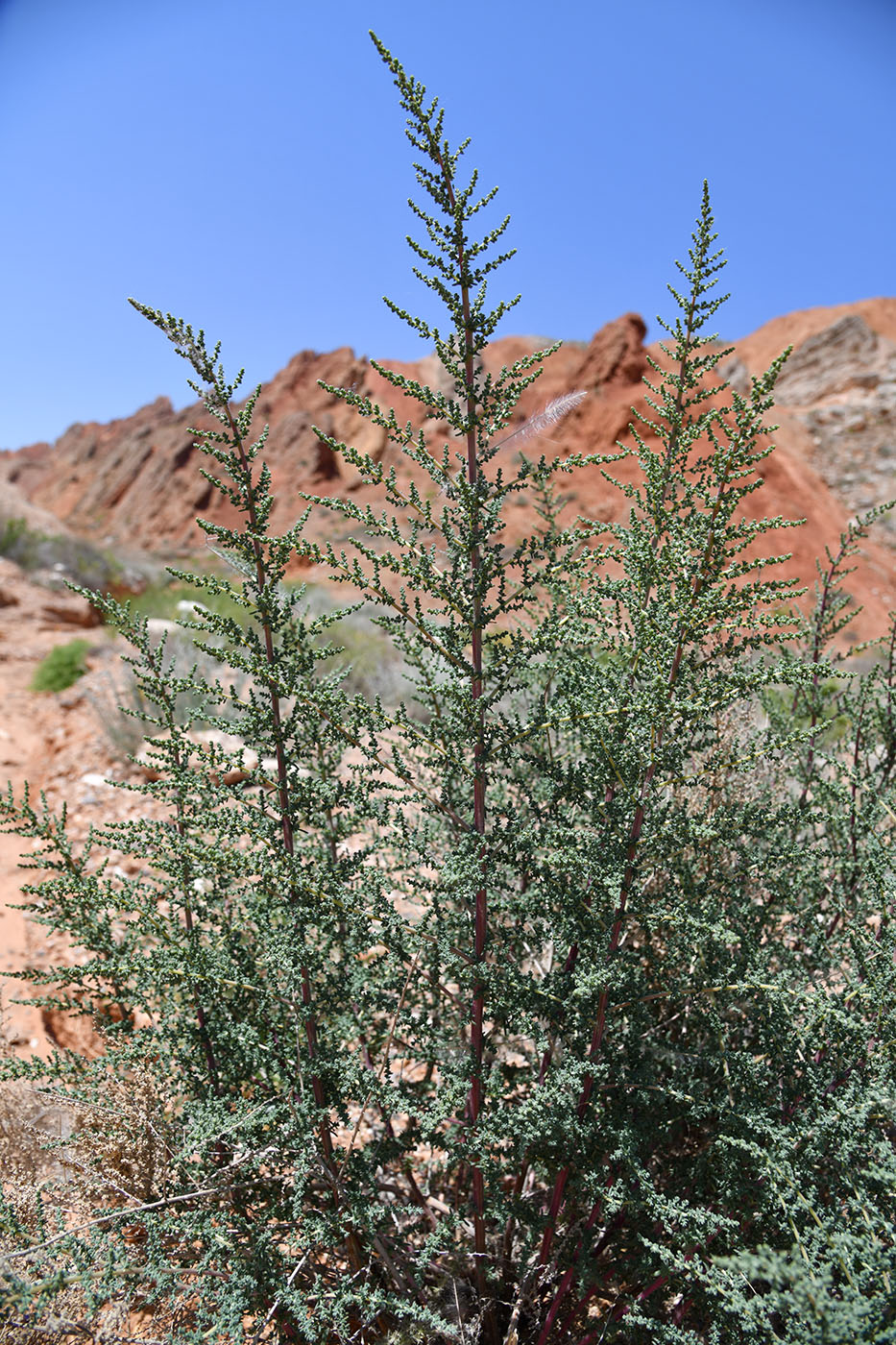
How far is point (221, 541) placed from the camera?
2090 millimetres

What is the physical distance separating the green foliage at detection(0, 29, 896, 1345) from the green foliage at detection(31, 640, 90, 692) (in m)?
7.57

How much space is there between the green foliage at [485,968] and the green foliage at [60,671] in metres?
7.57

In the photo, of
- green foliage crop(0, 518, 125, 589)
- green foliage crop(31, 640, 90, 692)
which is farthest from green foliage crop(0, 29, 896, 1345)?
green foliage crop(0, 518, 125, 589)

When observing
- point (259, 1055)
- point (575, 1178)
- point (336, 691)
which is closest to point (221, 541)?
point (336, 691)

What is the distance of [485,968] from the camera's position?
6.44 ft

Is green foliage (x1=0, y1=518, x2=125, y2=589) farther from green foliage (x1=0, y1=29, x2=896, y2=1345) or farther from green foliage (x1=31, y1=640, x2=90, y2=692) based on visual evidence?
green foliage (x1=0, y1=29, x2=896, y2=1345)

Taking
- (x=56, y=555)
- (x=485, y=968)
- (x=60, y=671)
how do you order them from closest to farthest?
(x=485, y=968)
(x=60, y=671)
(x=56, y=555)

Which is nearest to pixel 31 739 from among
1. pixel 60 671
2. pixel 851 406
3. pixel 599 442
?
pixel 60 671

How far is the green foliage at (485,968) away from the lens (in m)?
1.86

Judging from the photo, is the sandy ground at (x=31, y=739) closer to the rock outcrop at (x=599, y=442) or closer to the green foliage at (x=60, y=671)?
the green foliage at (x=60, y=671)

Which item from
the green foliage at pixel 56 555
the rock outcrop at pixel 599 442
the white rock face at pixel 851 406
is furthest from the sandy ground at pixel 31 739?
the white rock face at pixel 851 406

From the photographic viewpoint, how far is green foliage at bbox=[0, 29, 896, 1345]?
1863 mm

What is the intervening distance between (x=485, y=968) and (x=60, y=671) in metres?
9.06

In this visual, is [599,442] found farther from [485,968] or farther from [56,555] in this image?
[485,968]
